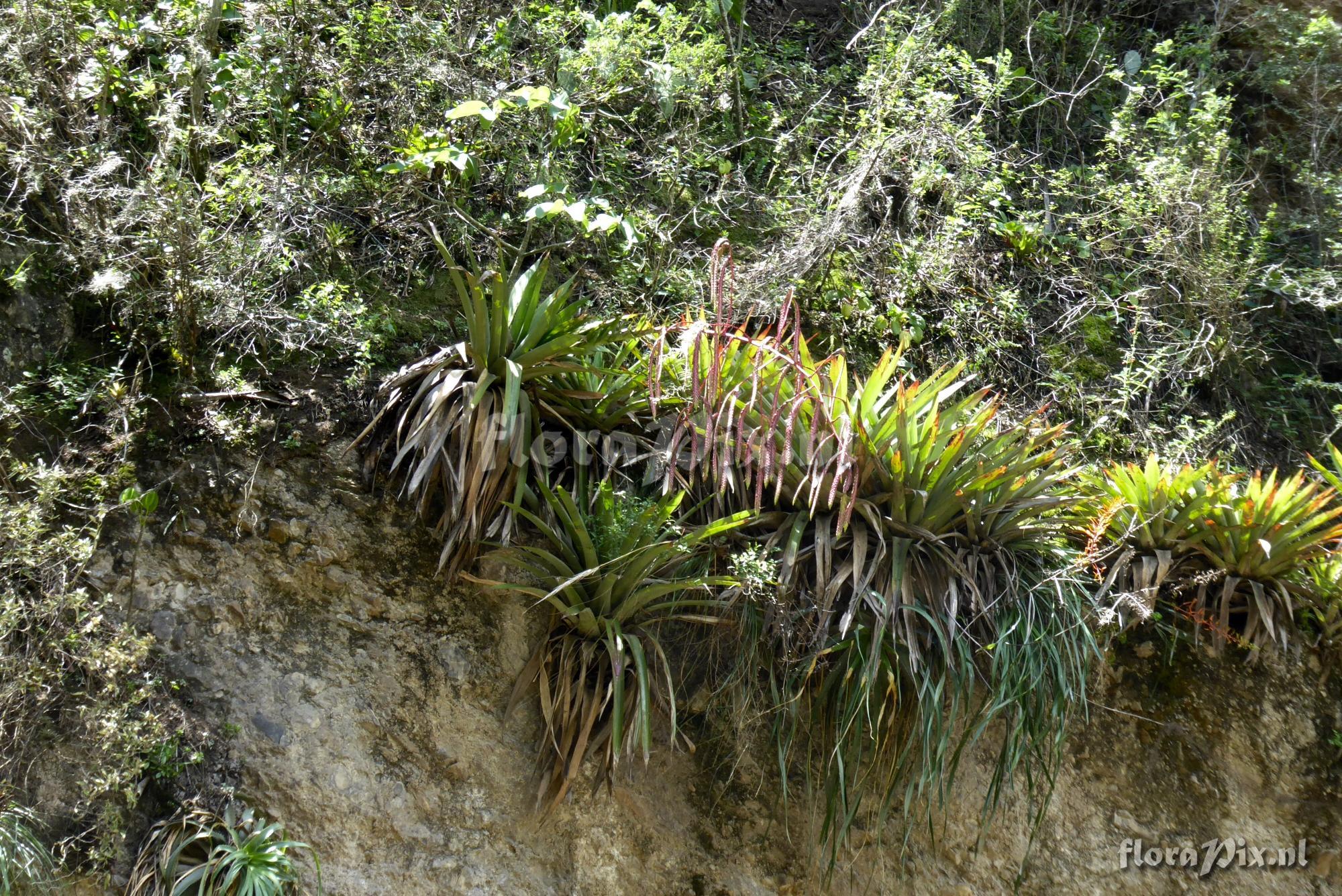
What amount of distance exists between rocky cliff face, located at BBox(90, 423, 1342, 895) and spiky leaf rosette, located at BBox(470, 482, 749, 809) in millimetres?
207

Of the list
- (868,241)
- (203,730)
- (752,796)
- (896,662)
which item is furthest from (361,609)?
(868,241)

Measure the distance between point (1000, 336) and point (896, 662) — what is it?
7.87 ft

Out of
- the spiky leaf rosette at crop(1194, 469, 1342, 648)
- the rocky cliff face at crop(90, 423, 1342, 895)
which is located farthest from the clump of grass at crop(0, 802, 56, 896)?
the spiky leaf rosette at crop(1194, 469, 1342, 648)

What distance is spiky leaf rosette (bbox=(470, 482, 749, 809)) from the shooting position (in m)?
3.48

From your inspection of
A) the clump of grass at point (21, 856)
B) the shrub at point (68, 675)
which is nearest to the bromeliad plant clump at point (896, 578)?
the shrub at point (68, 675)

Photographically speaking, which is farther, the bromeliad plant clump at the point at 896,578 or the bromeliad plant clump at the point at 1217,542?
the bromeliad plant clump at the point at 1217,542

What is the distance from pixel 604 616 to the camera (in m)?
3.55

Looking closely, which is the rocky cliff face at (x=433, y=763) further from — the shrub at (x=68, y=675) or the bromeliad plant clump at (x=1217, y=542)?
the bromeliad plant clump at (x=1217, y=542)

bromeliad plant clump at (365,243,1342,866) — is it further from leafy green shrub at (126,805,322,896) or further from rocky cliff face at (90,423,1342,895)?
leafy green shrub at (126,805,322,896)

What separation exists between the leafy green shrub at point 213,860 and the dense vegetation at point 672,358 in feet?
0.09

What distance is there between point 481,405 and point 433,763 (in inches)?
49.5

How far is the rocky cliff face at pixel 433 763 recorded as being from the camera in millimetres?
3441

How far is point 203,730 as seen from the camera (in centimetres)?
332

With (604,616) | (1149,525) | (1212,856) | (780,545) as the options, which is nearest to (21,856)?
(604,616)
